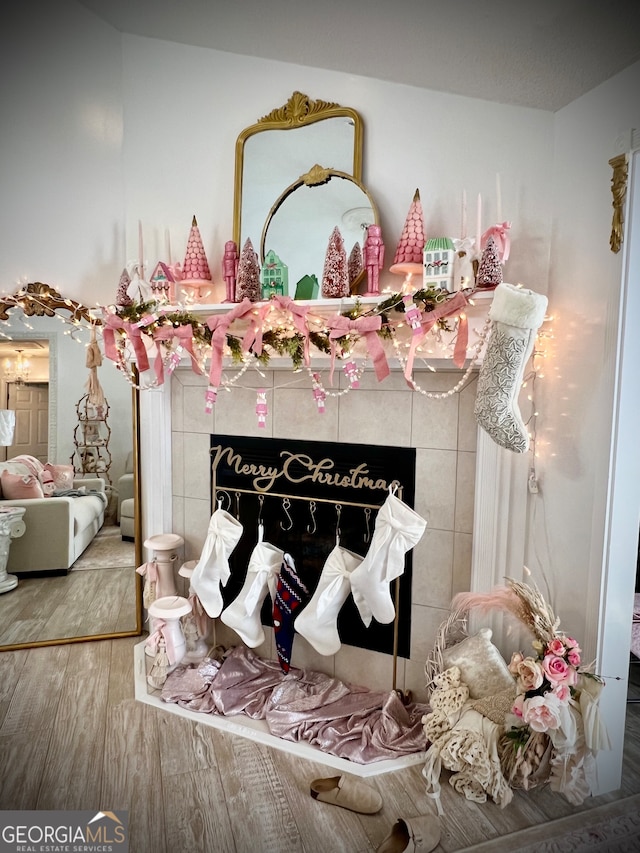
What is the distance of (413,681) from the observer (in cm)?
214

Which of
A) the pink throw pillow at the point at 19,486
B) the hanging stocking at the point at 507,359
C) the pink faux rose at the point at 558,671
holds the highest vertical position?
the hanging stocking at the point at 507,359

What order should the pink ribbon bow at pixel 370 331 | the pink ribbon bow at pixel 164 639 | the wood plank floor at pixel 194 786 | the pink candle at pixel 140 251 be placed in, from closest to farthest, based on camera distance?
the wood plank floor at pixel 194 786 → the pink ribbon bow at pixel 370 331 → the pink ribbon bow at pixel 164 639 → the pink candle at pixel 140 251

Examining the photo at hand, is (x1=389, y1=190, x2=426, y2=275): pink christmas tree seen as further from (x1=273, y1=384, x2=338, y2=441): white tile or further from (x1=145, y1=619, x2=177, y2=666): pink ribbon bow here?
(x1=145, y1=619, x2=177, y2=666): pink ribbon bow

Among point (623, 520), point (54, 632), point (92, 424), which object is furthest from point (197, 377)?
point (623, 520)

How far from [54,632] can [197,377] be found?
148 cm

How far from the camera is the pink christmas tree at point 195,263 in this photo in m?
2.26

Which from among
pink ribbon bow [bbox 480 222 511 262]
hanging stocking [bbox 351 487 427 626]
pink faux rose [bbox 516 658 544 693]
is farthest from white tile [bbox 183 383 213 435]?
pink faux rose [bbox 516 658 544 693]

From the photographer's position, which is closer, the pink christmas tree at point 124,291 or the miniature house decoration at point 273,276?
the miniature house decoration at point 273,276

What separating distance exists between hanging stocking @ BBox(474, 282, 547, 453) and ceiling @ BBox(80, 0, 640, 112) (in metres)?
0.70

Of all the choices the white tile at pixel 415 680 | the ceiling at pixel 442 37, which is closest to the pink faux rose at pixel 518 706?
the white tile at pixel 415 680

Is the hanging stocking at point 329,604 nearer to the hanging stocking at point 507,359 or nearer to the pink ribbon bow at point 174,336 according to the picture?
the hanging stocking at point 507,359

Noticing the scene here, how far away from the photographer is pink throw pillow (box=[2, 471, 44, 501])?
2528mm

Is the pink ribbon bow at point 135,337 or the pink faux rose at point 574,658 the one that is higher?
the pink ribbon bow at point 135,337

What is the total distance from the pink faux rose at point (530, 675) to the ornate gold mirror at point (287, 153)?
66.2 inches
